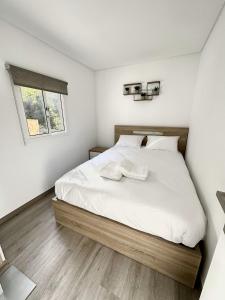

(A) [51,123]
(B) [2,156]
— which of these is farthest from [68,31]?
(B) [2,156]

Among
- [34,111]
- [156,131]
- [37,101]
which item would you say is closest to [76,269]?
[34,111]

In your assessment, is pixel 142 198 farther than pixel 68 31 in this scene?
No

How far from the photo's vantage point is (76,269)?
1.27 m

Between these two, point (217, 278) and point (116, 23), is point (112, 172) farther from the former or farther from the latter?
point (116, 23)

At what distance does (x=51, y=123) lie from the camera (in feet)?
8.13

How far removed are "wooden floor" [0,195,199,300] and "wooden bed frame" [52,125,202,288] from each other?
7 cm

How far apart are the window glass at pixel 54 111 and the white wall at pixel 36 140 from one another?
0.47 feet

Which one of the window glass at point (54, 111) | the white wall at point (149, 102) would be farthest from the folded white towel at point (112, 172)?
the white wall at point (149, 102)

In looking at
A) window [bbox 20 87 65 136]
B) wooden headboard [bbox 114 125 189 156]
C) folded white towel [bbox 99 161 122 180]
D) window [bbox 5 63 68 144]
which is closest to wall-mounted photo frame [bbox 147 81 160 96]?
wooden headboard [bbox 114 125 189 156]

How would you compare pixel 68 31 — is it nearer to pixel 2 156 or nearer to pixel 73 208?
pixel 2 156

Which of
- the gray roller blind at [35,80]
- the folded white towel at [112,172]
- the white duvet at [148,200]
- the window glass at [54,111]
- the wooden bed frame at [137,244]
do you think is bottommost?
the wooden bed frame at [137,244]

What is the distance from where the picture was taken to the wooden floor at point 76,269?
110 centimetres

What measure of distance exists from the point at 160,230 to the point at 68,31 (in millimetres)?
2578

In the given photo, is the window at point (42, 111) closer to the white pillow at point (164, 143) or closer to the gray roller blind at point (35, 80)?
the gray roller blind at point (35, 80)
